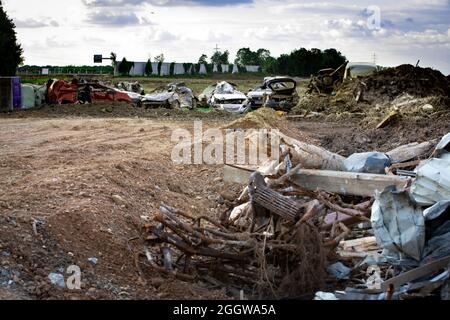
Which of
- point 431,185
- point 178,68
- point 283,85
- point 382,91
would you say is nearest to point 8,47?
point 283,85

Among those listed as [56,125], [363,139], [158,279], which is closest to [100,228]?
[158,279]

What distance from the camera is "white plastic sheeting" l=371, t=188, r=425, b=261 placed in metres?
5.94

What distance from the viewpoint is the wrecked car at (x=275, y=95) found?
26109 mm

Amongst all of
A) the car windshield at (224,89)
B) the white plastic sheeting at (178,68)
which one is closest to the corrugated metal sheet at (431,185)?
the car windshield at (224,89)

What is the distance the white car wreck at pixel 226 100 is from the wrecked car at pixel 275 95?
43 cm

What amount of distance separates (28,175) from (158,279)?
3.84m

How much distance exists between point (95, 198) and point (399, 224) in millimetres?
3522

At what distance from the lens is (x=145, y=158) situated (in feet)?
37.5

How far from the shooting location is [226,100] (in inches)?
1057

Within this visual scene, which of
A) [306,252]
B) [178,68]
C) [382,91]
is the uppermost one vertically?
[178,68]

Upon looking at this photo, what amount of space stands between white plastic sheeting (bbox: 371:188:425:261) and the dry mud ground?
1.51 m

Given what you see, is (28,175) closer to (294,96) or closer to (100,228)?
(100,228)

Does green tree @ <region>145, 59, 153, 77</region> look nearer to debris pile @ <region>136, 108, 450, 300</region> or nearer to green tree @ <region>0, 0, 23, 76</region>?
green tree @ <region>0, 0, 23, 76</region>

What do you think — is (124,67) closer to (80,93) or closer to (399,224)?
(80,93)
